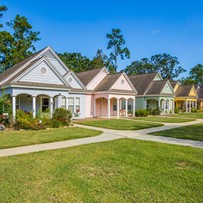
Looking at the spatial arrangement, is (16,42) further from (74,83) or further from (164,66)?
(164,66)

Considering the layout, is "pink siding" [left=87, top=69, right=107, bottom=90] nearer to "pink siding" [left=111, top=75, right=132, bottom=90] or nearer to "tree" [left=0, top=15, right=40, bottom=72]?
"pink siding" [left=111, top=75, right=132, bottom=90]

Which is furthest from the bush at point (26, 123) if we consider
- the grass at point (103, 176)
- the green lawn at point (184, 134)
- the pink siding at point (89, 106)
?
the pink siding at point (89, 106)

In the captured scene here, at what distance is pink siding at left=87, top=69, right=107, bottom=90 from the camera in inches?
989

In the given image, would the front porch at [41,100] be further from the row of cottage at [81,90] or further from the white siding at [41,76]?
the white siding at [41,76]

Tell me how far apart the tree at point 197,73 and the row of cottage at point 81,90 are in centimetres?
4373

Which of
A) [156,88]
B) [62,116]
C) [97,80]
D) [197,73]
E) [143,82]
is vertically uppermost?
[197,73]

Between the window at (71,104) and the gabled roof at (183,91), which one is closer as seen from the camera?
the window at (71,104)

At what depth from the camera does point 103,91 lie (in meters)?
23.7

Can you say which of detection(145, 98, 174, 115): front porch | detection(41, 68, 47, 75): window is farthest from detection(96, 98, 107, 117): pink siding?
detection(41, 68, 47, 75): window

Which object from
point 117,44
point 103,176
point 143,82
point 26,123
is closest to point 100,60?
point 117,44

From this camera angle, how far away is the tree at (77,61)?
52.2 meters

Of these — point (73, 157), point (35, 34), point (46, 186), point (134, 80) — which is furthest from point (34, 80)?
point (35, 34)

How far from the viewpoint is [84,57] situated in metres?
54.8

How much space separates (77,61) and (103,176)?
1969 inches
